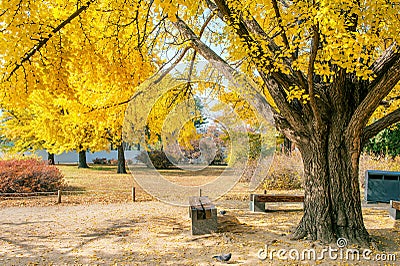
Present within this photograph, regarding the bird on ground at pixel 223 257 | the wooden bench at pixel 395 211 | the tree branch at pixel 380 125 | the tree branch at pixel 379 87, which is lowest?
the bird on ground at pixel 223 257

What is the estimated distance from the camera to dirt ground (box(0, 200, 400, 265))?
4.57 metres

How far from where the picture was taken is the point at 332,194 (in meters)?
5.09

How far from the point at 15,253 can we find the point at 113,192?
6326 mm

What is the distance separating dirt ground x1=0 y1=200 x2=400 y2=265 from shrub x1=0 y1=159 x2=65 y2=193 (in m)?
2.33

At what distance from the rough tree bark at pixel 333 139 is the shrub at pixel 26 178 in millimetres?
8487

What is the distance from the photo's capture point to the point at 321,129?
5.11m

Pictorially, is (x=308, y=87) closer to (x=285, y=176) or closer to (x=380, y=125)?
(x=380, y=125)

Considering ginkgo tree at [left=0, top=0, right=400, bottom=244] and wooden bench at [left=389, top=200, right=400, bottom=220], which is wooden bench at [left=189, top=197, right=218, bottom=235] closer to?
ginkgo tree at [left=0, top=0, right=400, bottom=244]

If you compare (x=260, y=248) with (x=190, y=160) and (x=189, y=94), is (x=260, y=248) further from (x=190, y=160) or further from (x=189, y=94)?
(x=190, y=160)

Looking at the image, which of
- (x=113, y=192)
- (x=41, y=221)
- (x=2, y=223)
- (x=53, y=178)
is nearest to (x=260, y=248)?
(x=41, y=221)

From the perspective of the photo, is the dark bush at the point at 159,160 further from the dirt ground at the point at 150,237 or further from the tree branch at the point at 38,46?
the tree branch at the point at 38,46

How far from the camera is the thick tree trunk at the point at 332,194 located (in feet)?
16.4

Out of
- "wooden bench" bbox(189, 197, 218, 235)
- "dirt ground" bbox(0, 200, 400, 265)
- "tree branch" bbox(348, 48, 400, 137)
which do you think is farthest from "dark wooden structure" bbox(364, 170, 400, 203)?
"wooden bench" bbox(189, 197, 218, 235)

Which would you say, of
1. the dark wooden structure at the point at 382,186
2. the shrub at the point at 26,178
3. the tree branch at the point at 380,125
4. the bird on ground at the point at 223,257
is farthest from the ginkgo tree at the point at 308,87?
the shrub at the point at 26,178
